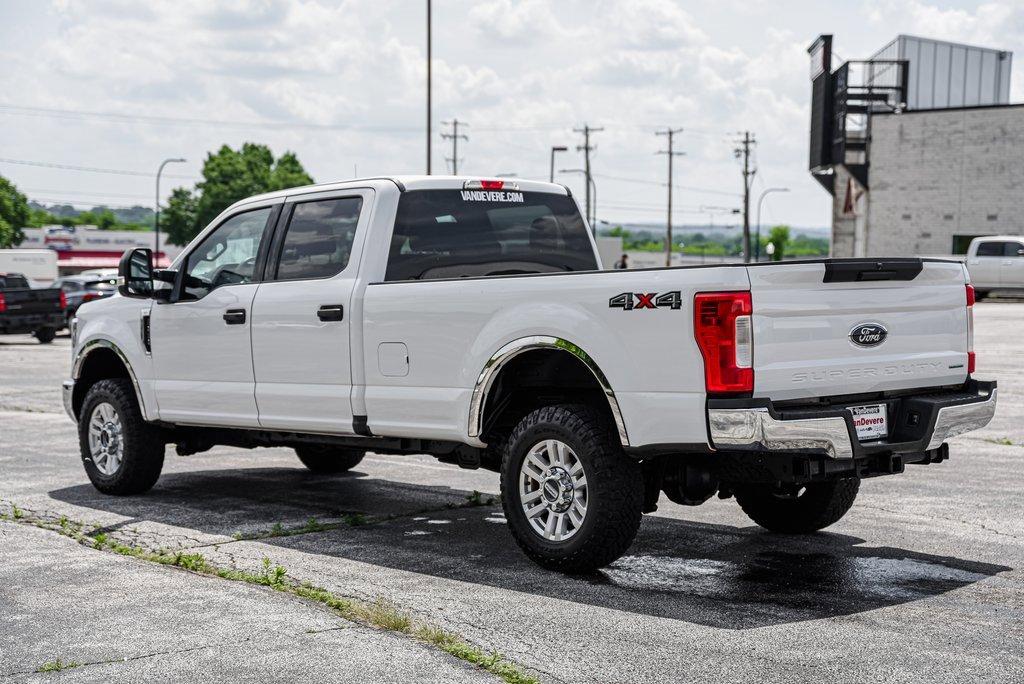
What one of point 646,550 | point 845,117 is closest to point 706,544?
point 646,550

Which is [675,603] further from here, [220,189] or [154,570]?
[220,189]

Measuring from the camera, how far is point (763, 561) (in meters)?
6.91

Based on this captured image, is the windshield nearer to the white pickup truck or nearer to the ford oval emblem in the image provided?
the white pickup truck

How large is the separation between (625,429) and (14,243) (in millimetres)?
127806

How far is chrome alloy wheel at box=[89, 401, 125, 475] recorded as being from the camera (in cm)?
925

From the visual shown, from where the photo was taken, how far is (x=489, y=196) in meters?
8.29

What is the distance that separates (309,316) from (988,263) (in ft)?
118

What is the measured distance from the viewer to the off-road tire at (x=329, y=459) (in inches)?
409

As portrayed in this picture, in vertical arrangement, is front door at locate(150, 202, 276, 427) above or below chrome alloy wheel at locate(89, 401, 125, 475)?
above

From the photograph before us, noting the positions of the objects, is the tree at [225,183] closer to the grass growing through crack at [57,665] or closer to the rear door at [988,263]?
the rear door at [988,263]

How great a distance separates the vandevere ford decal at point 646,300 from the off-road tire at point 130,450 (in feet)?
14.3

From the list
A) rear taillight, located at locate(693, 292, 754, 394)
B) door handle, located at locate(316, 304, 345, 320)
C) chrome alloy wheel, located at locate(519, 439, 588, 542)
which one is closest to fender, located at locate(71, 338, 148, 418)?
door handle, located at locate(316, 304, 345, 320)

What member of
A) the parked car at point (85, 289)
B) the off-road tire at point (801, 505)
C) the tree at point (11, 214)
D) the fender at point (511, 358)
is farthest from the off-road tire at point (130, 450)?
the tree at point (11, 214)

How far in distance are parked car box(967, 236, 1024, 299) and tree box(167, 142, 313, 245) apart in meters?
91.5
